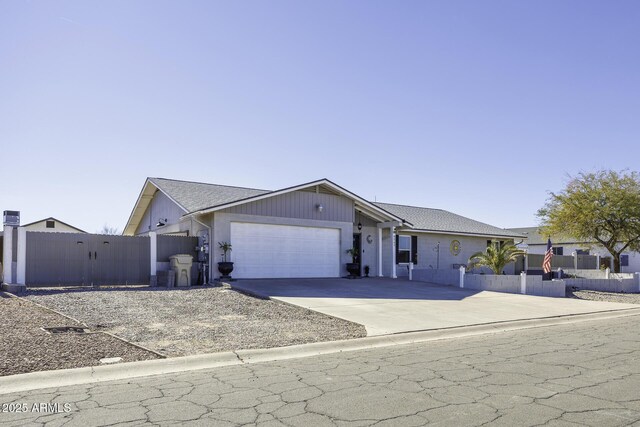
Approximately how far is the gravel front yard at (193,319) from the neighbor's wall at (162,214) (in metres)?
7.43

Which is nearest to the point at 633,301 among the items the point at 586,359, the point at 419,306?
the point at 419,306

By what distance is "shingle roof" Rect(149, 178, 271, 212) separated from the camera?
21.6 meters

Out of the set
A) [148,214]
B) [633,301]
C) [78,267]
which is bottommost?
[633,301]

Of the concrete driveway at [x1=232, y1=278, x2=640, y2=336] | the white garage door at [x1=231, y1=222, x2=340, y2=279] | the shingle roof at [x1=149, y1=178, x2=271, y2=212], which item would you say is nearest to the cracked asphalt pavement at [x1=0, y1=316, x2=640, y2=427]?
the concrete driveway at [x1=232, y1=278, x2=640, y2=336]

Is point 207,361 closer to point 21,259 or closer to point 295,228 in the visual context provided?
point 21,259

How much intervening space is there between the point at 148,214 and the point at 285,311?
1702 cm

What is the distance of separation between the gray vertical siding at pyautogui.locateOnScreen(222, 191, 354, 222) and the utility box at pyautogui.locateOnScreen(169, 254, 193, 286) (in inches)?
95.7

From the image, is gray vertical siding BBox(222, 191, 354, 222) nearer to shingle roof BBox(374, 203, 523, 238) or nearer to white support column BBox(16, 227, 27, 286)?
shingle roof BBox(374, 203, 523, 238)

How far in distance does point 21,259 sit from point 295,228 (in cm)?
1038

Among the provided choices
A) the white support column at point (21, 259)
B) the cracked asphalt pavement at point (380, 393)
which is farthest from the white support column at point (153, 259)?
the cracked asphalt pavement at point (380, 393)

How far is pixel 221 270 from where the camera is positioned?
19484mm

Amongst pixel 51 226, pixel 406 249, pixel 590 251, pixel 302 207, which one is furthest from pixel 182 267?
pixel 590 251

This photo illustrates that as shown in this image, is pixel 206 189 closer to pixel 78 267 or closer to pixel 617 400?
pixel 78 267

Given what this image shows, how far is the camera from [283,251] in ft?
72.4
